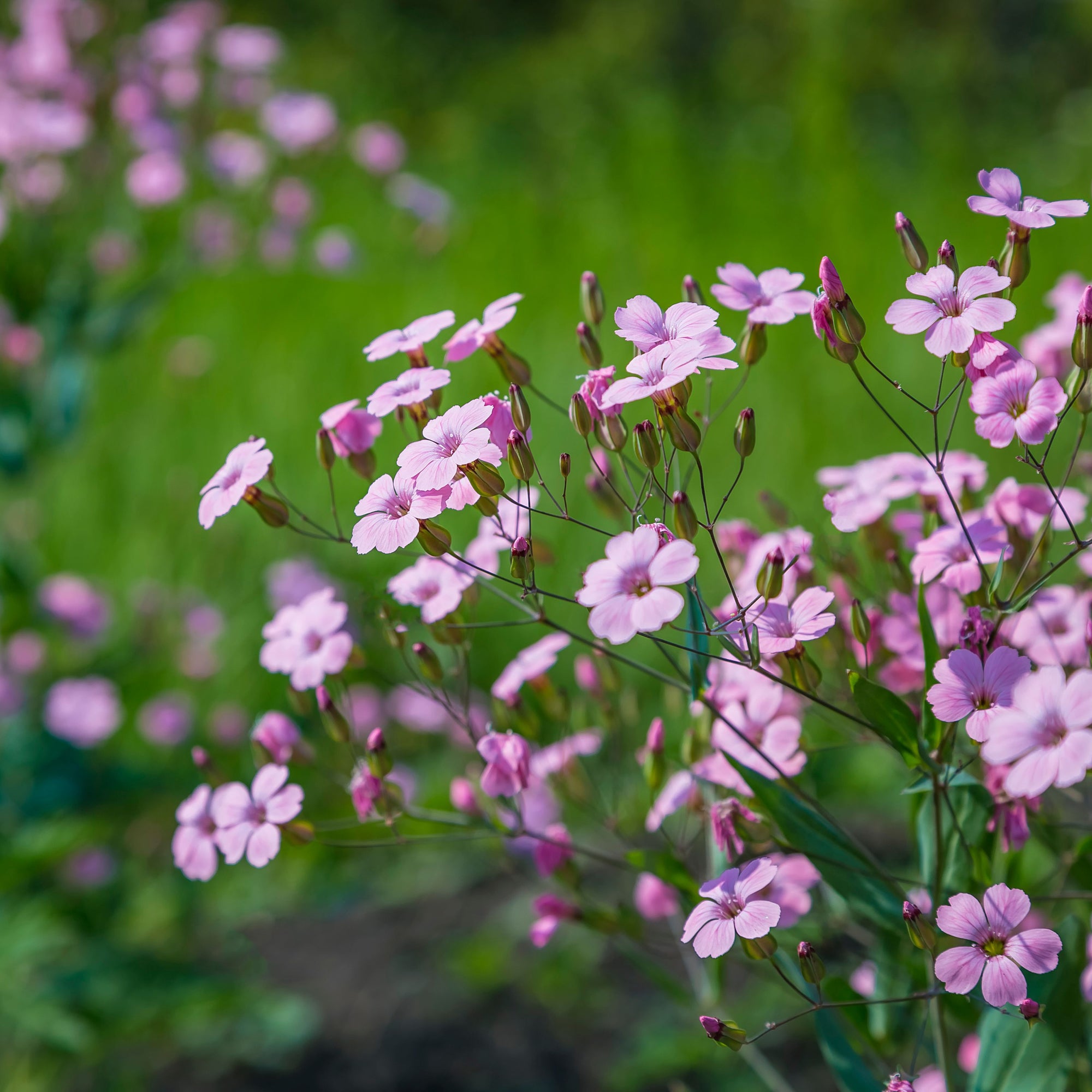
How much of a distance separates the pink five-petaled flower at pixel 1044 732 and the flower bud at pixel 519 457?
1.09ft

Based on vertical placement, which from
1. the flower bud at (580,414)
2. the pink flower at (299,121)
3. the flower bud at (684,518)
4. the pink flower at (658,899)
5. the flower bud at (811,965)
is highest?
the flower bud at (580,414)

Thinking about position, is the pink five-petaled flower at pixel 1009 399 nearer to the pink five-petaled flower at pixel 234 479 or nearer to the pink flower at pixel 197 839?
the pink five-petaled flower at pixel 234 479

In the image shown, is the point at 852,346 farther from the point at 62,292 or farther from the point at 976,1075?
the point at 62,292

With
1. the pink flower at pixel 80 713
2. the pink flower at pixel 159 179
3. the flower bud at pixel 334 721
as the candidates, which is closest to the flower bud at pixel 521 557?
the flower bud at pixel 334 721

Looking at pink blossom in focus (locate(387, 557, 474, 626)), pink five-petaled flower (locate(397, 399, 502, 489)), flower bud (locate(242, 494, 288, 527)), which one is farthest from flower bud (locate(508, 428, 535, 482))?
flower bud (locate(242, 494, 288, 527))

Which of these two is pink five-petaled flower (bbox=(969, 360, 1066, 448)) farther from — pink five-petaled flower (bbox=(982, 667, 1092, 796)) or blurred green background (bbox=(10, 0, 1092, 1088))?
blurred green background (bbox=(10, 0, 1092, 1088))

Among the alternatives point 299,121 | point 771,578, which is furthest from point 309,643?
point 299,121

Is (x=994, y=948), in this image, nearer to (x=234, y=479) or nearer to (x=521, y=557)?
(x=521, y=557)

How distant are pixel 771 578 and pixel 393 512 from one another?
26cm

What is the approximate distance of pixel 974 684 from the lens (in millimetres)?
661

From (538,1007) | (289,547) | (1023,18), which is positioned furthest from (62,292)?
(1023,18)

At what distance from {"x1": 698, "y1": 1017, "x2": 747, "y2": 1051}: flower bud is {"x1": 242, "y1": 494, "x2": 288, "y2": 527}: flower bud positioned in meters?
0.48

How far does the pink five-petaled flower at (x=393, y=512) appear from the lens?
2.27 ft

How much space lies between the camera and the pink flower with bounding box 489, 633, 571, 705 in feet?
2.90
